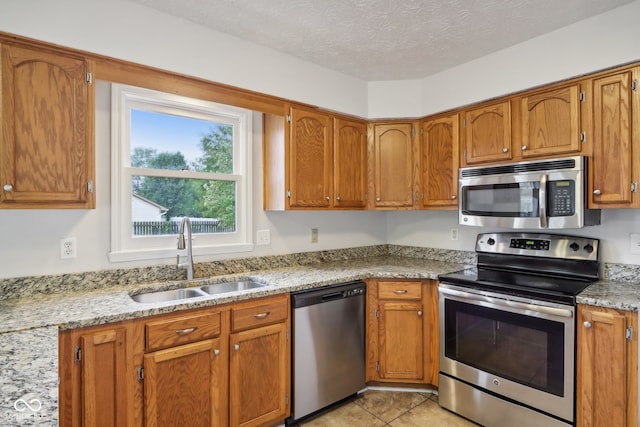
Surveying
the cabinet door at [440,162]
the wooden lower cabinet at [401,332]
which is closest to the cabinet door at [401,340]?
the wooden lower cabinet at [401,332]

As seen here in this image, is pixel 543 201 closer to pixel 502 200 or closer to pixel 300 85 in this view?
pixel 502 200

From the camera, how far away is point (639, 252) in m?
2.15

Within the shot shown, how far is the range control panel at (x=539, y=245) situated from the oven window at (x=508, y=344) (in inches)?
25.1

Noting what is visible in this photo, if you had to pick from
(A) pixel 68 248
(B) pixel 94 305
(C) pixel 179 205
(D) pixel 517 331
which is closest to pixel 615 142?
(D) pixel 517 331

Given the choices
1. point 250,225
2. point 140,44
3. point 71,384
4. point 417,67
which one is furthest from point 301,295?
point 417,67

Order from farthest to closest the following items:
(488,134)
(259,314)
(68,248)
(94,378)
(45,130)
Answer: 1. (488,134)
2. (259,314)
3. (68,248)
4. (45,130)
5. (94,378)

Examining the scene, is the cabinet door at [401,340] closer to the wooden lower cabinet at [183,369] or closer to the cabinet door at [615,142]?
the wooden lower cabinet at [183,369]

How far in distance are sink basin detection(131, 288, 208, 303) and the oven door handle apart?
1.62 m

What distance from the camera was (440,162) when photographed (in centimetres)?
288

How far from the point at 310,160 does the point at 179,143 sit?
37.1 inches

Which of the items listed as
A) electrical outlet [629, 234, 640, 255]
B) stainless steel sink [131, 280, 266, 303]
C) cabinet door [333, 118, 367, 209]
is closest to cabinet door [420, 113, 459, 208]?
cabinet door [333, 118, 367, 209]

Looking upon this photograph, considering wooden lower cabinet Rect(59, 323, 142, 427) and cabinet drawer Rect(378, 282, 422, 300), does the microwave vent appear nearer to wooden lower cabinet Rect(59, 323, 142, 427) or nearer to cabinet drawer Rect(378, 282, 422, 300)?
cabinet drawer Rect(378, 282, 422, 300)

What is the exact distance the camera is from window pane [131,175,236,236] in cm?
224

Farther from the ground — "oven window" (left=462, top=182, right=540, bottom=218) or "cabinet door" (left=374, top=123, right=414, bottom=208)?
"cabinet door" (left=374, top=123, right=414, bottom=208)
